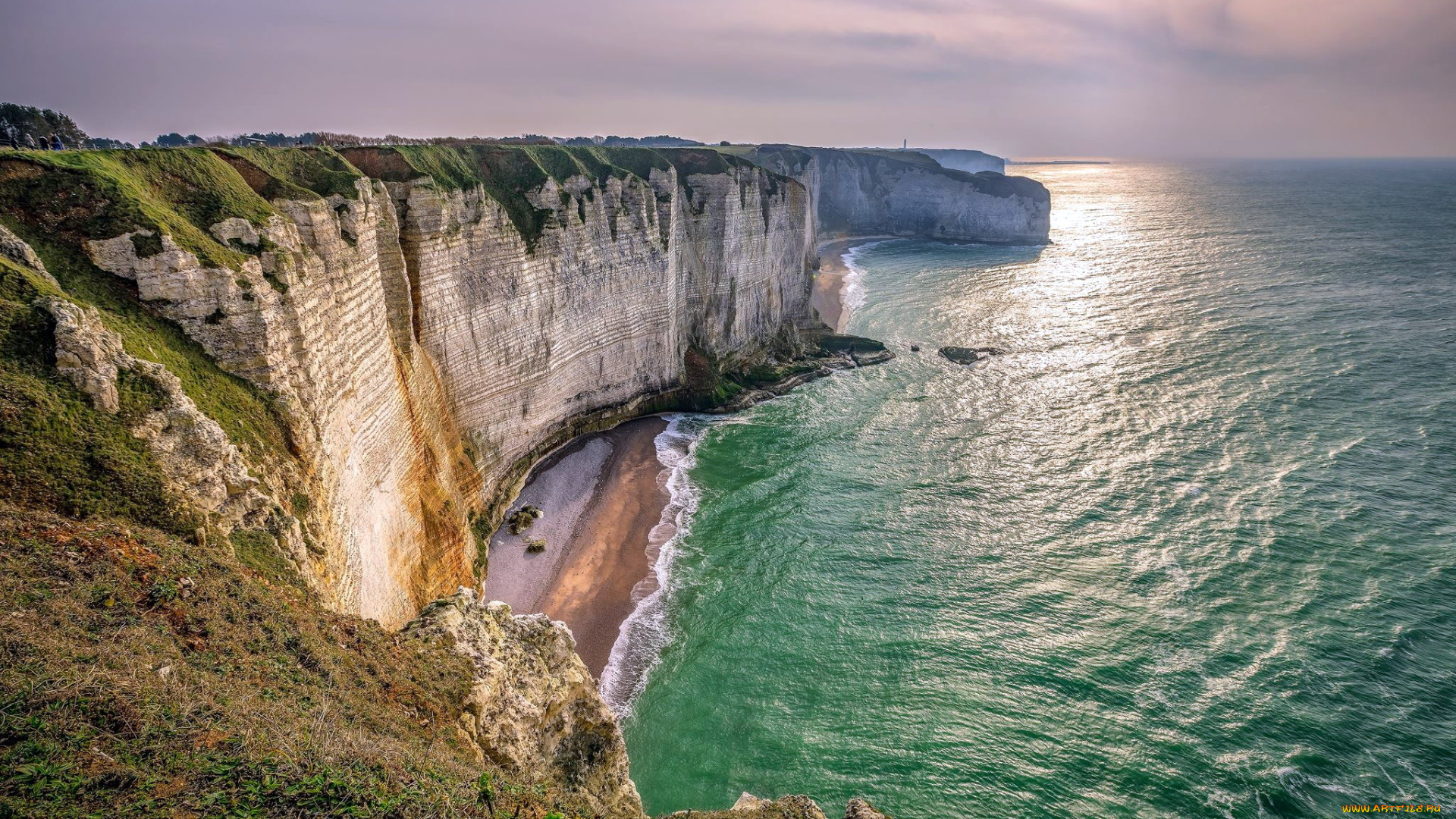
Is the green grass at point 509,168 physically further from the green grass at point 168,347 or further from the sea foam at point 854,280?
the sea foam at point 854,280

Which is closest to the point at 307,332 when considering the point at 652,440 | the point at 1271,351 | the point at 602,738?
the point at 602,738

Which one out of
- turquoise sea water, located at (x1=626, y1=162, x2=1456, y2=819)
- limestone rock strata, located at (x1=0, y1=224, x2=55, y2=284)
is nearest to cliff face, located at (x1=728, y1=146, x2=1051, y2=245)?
turquoise sea water, located at (x1=626, y1=162, x2=1456, y2=819)

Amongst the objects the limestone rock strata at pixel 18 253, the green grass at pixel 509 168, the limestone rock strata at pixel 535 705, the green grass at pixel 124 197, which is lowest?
the limestone rock strata at pixel 535 705

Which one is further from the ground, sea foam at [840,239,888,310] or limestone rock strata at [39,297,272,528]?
limestone rock strata at [39,297,272,528]

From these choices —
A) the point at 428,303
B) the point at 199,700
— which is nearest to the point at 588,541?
the point at 428,303

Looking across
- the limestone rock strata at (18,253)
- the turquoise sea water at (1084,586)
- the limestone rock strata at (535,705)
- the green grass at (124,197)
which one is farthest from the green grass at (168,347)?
the turquoise sea water at (1084,586)

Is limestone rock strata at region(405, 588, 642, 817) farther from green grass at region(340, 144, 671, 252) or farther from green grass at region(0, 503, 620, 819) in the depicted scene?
green grass at region(340, 144, 671, 252)
